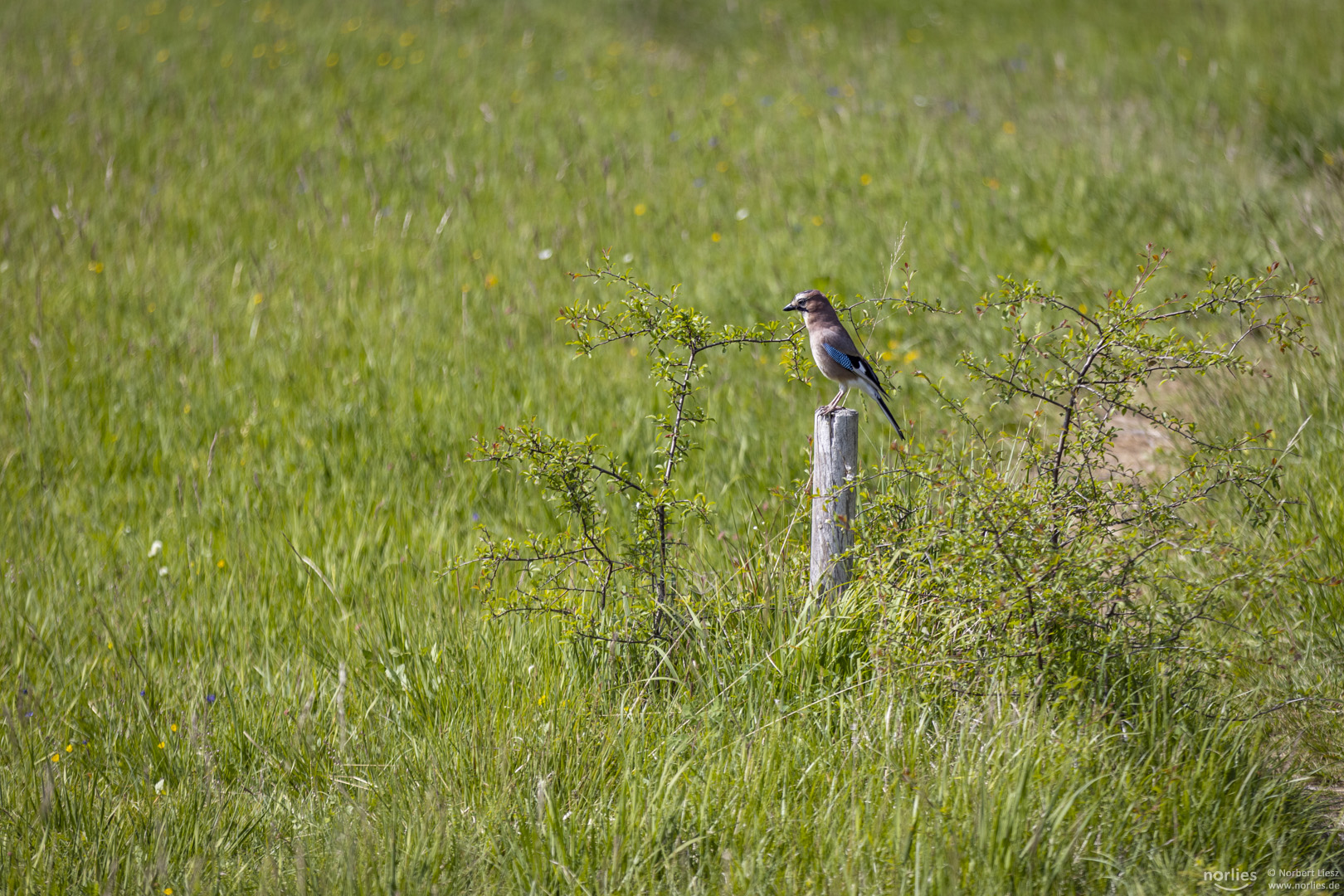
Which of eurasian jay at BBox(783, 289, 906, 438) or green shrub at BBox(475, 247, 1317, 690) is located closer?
green shrub at BBox(475, 247, 1317, 690)

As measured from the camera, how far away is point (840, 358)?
3.64 m

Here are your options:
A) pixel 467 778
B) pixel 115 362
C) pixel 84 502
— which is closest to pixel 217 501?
pixel 84 502

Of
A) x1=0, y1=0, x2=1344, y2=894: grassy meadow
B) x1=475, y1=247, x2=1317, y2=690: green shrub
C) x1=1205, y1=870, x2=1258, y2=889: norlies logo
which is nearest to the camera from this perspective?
x1=1205, y1=870, x2=1258, y2=889: norlies logo

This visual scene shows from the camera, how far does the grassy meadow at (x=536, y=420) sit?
8.04 feet

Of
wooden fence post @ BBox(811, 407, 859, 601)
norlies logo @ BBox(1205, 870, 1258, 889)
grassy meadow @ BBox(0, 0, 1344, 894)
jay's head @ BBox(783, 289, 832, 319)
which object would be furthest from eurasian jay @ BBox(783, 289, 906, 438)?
norlies logo @ BBox(1205, 870, 1258, 889)

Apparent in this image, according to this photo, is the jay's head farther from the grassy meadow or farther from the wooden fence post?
the wooden fence post

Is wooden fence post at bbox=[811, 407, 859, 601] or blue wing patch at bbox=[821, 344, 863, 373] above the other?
blue wing patch at bbox=[821, 344, 863, 373]

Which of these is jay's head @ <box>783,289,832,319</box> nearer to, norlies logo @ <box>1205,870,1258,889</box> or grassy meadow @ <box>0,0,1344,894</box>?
grassy meadow @ <box>0,0,1344,894</box>

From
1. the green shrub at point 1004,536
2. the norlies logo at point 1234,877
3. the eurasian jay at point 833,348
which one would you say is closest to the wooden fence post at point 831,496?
the green shrub at point 1004,536

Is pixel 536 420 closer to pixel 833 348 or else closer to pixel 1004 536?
pixel 833 348

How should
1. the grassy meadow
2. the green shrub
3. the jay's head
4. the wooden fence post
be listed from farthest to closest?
the jay's head
the wooden fence post
the green shrub
the grassy meadow

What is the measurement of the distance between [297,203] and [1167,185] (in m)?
6.84

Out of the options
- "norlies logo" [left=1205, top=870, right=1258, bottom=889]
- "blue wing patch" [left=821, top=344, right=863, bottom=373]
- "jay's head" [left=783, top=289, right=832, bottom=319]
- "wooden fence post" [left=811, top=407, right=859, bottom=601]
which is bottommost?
"norlies logo" [left=1205, top=870, right=1258, bottom=889]

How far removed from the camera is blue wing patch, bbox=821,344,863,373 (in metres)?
3.64
